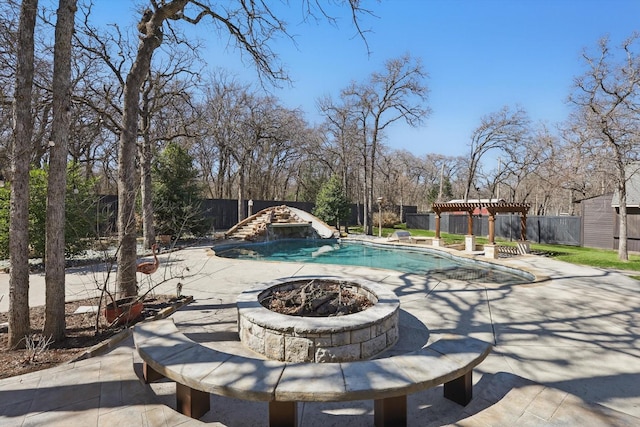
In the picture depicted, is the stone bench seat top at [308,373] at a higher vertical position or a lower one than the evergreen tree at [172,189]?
lower

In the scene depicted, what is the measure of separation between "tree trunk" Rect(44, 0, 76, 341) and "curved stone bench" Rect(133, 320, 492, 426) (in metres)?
1.71

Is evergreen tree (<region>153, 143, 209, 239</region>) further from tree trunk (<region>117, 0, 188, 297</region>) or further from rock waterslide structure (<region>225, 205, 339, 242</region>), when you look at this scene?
tree trunk (<region>117, 0, 188, 297</region>)

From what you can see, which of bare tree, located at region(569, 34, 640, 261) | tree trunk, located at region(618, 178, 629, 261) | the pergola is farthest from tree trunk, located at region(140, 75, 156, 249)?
tree trunk, located at region(618, 178, 629, 261)

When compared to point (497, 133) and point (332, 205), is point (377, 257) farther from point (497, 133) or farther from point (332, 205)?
point (497, 133)

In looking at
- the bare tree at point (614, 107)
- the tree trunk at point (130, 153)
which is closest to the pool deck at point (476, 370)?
the tree trunk at point (130, 153)

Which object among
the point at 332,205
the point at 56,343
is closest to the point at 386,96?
the point at 332,205

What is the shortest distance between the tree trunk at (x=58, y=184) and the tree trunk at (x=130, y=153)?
929 millimetres

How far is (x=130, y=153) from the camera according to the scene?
460 centimetres

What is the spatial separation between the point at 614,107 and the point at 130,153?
13105 mm

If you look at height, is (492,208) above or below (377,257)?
above

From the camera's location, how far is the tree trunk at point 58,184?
10.7 feet

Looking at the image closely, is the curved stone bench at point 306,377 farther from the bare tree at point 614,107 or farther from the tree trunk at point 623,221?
the tree trunk at point 623,221

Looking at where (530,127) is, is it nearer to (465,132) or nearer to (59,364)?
(465,132)

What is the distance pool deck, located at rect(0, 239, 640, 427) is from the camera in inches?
81.9
